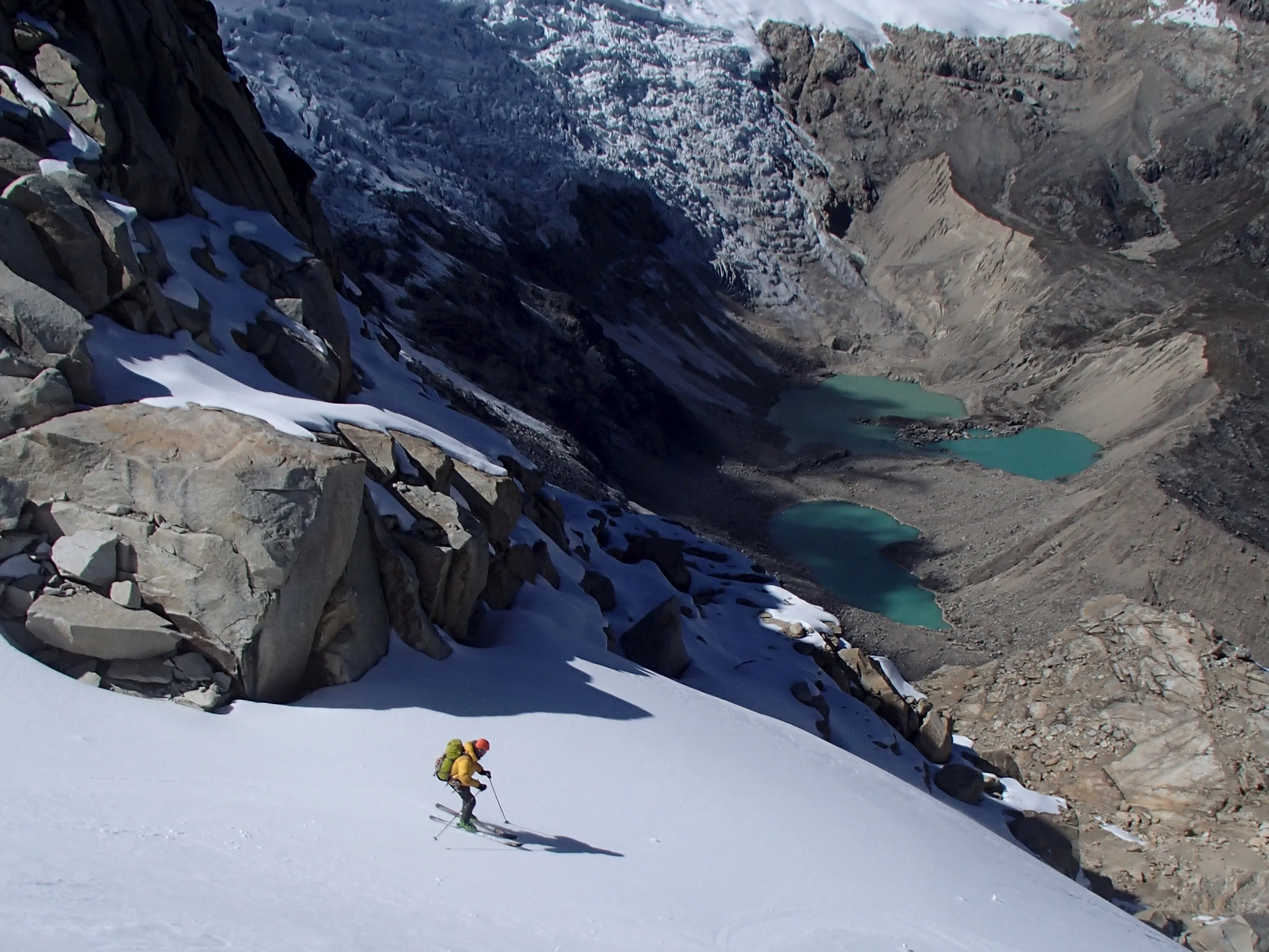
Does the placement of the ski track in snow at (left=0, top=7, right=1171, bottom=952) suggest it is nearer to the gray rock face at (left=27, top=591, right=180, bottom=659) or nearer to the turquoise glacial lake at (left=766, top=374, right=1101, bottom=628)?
the gray rock face at (left=27, top=591, right=180, bottom=659)

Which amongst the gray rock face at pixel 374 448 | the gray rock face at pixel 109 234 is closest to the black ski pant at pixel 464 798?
the gray rock face at pixel 374 448

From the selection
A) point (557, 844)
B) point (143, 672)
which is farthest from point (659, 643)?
point (143, 672)

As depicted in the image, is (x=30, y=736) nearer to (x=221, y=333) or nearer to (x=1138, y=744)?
(x=221, y=333)

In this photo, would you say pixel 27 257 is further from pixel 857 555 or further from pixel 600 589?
pixel 857 555

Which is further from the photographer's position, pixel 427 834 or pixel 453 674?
pixel 453 674

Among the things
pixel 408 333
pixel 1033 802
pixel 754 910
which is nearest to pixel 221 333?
pixel 754 910

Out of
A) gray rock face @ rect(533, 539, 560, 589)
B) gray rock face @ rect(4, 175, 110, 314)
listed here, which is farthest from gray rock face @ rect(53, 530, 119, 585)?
gray rock face @ rect(533, 539, 560, 589)

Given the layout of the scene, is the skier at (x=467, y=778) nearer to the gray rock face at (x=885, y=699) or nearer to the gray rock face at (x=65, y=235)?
the gray rock face at (x=65, y=235)
